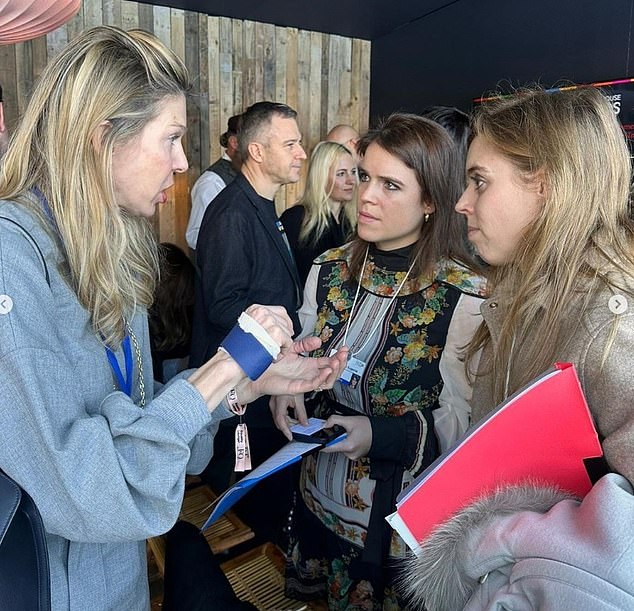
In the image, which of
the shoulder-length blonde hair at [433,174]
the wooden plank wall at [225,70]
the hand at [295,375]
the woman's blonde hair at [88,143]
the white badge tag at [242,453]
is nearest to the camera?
the woman's blonde hair at [88,143]

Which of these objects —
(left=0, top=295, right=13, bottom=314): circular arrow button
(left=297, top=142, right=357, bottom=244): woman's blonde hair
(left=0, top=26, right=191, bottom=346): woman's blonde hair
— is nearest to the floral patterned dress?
(left=0, top=26, right=191, bottom=346): woman's blonde hair

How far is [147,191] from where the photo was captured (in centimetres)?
107

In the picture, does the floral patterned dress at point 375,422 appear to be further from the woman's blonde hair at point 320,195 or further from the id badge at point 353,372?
the woman's blonde hair at point 320,195

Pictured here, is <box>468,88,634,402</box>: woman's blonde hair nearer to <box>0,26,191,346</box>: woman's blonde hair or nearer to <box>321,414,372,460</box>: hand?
<box>321,414,372,460</box>: hand

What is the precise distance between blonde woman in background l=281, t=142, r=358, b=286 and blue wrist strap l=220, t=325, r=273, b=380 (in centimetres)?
230

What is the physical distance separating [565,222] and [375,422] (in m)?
0.72

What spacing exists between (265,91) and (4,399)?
4.73 meters

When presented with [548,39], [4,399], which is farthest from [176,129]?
[548,39]

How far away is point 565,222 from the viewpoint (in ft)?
3.20

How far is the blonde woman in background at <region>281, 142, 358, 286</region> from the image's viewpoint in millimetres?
3455

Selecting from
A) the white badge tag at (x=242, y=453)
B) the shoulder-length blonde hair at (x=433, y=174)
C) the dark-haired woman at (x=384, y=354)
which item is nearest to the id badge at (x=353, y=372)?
the dark-haired woman at (x=384, y=354)

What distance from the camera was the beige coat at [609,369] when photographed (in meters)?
0.74

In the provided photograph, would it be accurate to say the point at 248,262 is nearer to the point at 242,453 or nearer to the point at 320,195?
the point at 320,195

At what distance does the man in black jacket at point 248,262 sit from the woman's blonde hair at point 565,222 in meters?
1.62
